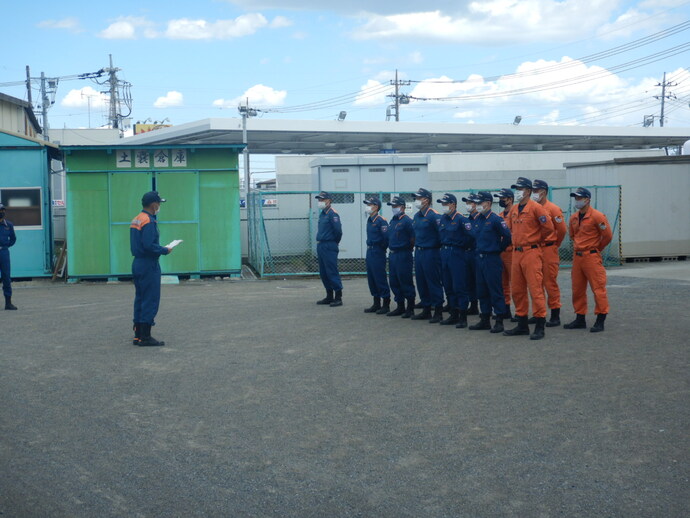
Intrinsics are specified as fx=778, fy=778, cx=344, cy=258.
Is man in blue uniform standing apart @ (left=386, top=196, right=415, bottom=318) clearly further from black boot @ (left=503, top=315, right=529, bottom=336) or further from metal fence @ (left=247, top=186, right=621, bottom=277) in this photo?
metal fence @ (left=247, top=186, right=621, bottom=277)

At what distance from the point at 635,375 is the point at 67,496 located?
526 centimetres

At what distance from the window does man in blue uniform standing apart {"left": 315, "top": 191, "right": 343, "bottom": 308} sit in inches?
307

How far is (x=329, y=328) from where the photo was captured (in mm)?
10594

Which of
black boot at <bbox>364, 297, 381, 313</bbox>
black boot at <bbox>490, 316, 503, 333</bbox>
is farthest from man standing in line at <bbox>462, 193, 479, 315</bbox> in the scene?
black boot at <bbox>364, 297, 381, 313</bbox>

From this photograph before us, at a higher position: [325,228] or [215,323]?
[325,228]

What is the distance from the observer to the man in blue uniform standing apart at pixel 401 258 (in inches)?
462

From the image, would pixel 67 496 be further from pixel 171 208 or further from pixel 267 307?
pixel 171 208

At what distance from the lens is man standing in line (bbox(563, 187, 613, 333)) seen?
396 inches

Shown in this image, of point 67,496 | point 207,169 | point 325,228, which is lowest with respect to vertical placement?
point 67,496

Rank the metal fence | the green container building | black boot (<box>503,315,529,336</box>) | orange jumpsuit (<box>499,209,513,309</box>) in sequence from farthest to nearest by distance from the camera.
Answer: the metal fence < the green container building < orange jumpsuit (<box>499,209,513,309</box>) < black boot (<box>503,315,529,336</box>)

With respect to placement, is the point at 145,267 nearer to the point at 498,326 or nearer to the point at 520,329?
the point at 498,326

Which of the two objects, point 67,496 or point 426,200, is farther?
point 426,200

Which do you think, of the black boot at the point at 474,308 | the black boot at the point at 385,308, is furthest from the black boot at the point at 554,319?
the black boot at the point at 385,308

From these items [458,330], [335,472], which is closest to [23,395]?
[335,472]
